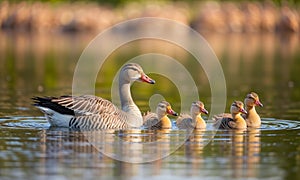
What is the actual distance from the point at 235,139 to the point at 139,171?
3386 mm

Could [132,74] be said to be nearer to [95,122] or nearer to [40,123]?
[95,122]

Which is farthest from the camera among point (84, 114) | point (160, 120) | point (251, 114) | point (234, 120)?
point (251, 114)

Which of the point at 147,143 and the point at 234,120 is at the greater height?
the point at 234,120

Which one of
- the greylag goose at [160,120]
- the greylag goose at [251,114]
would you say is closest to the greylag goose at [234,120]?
the greylag goose at [251,114]

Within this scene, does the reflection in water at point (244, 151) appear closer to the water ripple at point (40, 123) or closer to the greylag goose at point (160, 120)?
the water ripple at point (40, 123)

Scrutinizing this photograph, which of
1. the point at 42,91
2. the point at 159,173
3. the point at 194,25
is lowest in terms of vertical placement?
the point at 159,173

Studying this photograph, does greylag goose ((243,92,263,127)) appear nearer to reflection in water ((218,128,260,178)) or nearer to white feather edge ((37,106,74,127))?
reflection in water ((218,128,260,178))

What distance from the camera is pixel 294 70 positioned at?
3381cm

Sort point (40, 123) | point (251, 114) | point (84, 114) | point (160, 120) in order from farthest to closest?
point (251, 114), point (40, 123), point (160, 120), point (84, 114)

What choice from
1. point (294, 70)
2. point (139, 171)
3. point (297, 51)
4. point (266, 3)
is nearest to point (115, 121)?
point (139, 171)

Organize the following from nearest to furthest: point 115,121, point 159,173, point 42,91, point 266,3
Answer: point 159,173 < point 115,121 < point 42,91 < point 266,3

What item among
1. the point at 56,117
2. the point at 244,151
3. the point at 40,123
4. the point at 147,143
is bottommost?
the point at 244,151

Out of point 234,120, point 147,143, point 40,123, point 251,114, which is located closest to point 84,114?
point 40,123

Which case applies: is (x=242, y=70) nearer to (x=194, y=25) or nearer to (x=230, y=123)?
(x=230, y=123)
